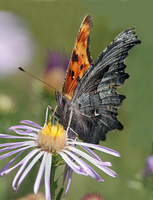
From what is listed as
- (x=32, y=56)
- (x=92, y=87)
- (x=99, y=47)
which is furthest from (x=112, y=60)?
(x=32, y=56)

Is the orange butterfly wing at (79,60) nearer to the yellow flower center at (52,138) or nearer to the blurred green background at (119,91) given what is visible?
the yellow flower center at (52,138)

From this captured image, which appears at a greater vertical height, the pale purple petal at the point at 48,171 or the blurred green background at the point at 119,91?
the blurred green background at the point at 119,91

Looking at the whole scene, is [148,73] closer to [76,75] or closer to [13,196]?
[76,75]

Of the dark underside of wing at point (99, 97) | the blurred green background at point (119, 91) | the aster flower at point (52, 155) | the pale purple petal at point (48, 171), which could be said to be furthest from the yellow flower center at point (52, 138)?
the blurred green background at point (119, 91)

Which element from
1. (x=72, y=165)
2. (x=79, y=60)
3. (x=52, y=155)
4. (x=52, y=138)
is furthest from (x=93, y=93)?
(x=72, y=165)

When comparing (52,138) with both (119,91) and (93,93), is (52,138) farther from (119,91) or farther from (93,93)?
(119,91)

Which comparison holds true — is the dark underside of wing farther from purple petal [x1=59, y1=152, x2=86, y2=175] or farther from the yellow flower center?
purple petal [x1=59, y1=152, x2=86, y2=175]
